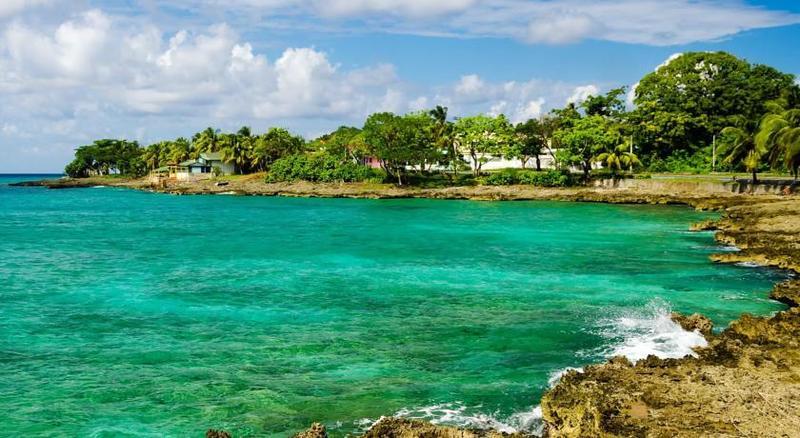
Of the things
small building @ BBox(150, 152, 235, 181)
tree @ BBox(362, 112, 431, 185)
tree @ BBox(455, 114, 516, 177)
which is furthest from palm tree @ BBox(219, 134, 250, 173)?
tree @ BBox(455, 114, 516, 177)

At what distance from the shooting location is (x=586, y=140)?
81375mm

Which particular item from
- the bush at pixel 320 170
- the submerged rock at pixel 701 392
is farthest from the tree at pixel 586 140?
the submerged rock at pixel 701 392

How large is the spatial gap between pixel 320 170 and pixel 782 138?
6917 centimetres

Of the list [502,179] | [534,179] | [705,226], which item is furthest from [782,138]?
[502,179]

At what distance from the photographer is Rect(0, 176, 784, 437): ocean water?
1368cm

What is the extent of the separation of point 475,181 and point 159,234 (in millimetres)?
53496

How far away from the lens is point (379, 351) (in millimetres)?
17516

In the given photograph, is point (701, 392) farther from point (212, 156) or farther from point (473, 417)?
point (212, 156)

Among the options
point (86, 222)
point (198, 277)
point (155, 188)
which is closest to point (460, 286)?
point (198, 277)

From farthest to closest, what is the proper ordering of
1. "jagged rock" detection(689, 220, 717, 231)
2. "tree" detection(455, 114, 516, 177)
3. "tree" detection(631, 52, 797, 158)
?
"tree" detection(455, 114, 516, 177) → "tree" detection(631, 52, 797, 158) → "jagged rock" detection(689, 220, 717, 231)

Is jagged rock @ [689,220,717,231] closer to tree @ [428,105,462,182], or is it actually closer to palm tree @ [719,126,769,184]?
palm tree @ [719,126,769,184]

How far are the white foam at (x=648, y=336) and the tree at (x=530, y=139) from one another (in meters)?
74.9

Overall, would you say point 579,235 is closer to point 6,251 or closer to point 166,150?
point 6,251

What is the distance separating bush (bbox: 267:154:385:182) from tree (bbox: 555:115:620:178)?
2893cm
